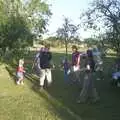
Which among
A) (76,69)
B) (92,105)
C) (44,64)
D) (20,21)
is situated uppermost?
(20,21)

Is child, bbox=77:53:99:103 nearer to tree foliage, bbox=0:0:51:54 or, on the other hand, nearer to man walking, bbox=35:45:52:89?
man walking, bbox=35:45:52:89

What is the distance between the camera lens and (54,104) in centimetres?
1317

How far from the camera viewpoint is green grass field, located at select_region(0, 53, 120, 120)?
11453 mm

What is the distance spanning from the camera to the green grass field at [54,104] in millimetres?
11453

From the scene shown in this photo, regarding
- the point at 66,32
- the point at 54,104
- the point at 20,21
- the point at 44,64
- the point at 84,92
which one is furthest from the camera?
the point at 66,32

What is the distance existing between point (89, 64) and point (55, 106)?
194 centimetres

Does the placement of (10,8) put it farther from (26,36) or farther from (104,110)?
(104,110)

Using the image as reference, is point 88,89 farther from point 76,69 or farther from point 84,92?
point 76,69

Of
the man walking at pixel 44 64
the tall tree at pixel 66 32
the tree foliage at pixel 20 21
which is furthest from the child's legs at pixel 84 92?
the tall tree at pixel 66 32

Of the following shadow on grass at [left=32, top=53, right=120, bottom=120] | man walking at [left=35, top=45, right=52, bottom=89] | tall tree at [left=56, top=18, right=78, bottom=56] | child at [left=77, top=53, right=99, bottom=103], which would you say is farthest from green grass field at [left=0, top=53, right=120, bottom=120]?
tall tree at [left=56, top=18, right=78, bottom=56]

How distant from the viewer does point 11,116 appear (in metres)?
11.2

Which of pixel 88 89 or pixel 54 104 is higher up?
pixel 88 89

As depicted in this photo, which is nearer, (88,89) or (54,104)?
(54,104)

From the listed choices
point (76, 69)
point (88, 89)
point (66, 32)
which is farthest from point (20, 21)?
point (66, 32)
